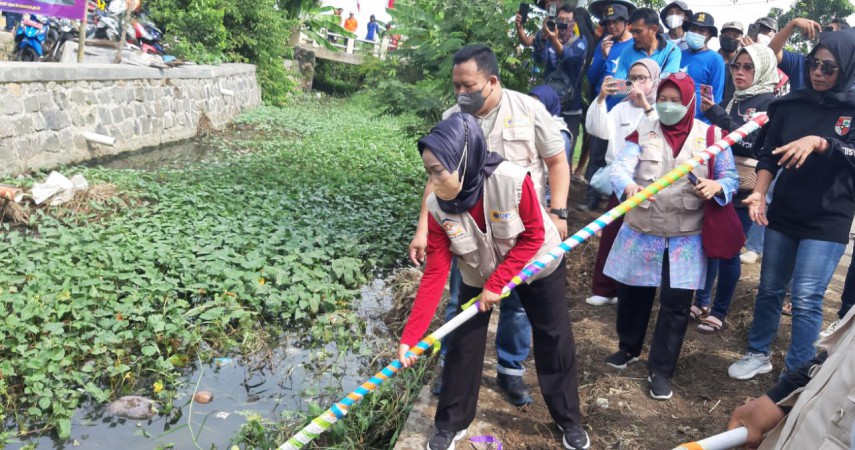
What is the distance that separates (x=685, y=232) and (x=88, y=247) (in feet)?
13.3

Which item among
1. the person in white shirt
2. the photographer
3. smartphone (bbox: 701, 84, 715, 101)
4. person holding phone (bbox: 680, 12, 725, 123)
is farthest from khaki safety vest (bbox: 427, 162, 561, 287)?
the photographer

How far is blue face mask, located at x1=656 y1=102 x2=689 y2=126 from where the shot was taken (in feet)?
11.6

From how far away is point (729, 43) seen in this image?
5.83 meters

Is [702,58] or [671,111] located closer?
[671,111]

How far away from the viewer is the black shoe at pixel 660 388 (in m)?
3.71

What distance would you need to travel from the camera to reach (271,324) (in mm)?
4766

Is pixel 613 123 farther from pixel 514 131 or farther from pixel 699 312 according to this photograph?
pixel 514 131

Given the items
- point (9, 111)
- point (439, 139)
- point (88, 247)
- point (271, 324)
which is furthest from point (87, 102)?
point (439, 139)

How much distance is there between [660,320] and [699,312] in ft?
4.06

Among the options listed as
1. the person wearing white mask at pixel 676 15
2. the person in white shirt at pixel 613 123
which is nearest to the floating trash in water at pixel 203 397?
the person in white shirt at pixel 613 123

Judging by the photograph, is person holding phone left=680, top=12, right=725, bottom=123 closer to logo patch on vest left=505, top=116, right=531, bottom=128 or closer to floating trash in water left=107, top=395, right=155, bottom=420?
logo patch on vest left=505, top=116, right=531, bottom=128

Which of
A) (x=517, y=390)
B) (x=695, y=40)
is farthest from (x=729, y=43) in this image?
(x=517, y=390)

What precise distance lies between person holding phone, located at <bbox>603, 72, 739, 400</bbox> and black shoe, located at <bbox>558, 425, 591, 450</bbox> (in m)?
0.67

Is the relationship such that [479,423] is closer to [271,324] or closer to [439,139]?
[439,139]
